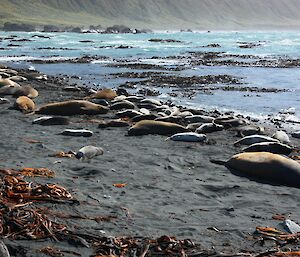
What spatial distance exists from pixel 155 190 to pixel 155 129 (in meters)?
4.40

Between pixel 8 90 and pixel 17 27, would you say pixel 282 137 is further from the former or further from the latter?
pixel 17 27

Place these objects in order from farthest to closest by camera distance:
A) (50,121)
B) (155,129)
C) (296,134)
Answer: (50,121) → (296,134) → (155,129)

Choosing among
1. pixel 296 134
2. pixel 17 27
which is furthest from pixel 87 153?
pixel 17 27

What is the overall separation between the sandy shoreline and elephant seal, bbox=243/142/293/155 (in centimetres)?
53

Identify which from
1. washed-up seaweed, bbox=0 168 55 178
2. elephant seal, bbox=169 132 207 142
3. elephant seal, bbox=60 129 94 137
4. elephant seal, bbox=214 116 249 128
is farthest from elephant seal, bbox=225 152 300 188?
elephant seal, bbox=214 116 249 128

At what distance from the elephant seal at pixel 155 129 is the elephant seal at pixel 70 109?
2.87 metres

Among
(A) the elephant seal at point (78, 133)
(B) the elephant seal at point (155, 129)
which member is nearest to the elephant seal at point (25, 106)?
(A) the elephant seal at point (78, 133)

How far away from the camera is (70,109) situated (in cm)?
1421

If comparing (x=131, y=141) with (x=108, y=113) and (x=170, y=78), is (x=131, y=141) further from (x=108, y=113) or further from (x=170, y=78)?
(x=170, y=78)

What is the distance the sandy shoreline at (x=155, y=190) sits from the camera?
589 centimetres

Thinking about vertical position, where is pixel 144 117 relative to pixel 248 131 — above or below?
below

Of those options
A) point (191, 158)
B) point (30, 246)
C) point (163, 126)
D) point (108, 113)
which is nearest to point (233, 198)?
point (191, 158)

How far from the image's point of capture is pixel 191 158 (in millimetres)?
9711

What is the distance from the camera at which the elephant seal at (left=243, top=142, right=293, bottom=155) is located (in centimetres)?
1000
